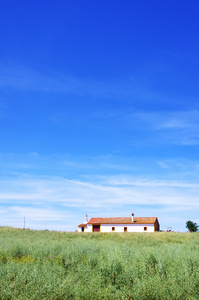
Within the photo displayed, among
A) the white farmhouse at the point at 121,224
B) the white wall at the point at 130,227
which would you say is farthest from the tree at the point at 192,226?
the white wall at the point at 130,227

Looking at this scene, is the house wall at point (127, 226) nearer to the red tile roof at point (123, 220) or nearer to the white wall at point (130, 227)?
the white wall at point (130, 227)

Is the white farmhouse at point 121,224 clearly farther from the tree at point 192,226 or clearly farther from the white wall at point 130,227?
the tree at point 192,226

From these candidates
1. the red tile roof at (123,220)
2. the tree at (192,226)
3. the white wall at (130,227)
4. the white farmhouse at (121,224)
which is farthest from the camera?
the tree at (192,226)

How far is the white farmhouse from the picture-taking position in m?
49.2

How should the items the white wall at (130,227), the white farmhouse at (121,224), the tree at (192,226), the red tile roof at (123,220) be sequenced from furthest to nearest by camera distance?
1. the tree at (192,226)
2. the red tile roof at (123,220)
3. the white farmhouse at (121,224)
4. the white wall at (130,227)

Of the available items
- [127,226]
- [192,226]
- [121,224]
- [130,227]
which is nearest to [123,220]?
[121,224]

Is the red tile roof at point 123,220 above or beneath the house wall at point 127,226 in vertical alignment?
above

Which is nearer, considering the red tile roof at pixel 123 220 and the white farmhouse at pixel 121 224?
the white farmhouse at pixel 121 224

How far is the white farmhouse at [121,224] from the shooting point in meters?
49.2

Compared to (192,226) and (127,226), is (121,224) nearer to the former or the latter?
(127,226)

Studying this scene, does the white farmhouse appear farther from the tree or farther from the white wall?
the tree

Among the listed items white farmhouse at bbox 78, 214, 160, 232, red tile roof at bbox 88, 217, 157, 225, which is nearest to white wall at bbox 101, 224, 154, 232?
white farmhouse at bbox 78, 214, 160, 232

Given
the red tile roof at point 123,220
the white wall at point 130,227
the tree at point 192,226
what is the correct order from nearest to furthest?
the white wall at point 130,227 < the red tile roof at point 123,220 < the tree at point 192,226

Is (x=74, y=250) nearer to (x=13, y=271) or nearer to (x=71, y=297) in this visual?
(x=13, y=271)
